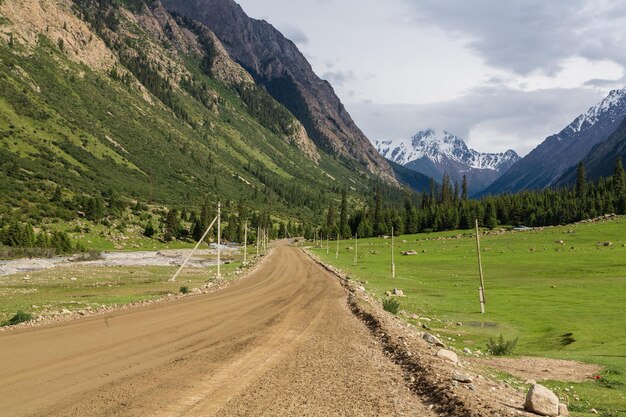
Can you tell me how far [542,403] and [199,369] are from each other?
1024 centimetres

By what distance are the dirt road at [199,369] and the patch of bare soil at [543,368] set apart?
464 centimetres

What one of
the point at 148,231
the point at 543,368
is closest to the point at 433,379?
the point at 543,368

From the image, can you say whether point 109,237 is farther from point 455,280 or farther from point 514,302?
point 514,302

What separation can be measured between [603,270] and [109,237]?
12063cm

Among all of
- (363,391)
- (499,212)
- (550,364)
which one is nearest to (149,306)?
(363,391)

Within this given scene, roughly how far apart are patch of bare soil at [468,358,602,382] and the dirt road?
4.64 meters

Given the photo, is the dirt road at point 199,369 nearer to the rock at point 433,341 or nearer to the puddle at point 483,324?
the rock at point 433,341

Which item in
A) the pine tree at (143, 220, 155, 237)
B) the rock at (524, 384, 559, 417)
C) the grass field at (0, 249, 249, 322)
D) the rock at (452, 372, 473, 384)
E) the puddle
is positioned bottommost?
the puddle

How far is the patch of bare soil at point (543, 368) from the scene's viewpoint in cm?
1642

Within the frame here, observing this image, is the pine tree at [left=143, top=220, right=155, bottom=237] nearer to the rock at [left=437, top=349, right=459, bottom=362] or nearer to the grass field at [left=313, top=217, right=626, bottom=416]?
the grass field at [left=313, top=217, right=626, bottom=416]

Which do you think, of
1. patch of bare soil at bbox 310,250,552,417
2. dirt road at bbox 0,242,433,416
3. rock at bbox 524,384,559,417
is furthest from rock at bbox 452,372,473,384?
rock at bbox 524,384,559,417

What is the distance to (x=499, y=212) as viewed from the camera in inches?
7333

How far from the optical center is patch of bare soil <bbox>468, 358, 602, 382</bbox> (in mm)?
16422

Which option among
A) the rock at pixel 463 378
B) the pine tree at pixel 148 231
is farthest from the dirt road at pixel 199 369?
the pine tree at pixel 148 231
